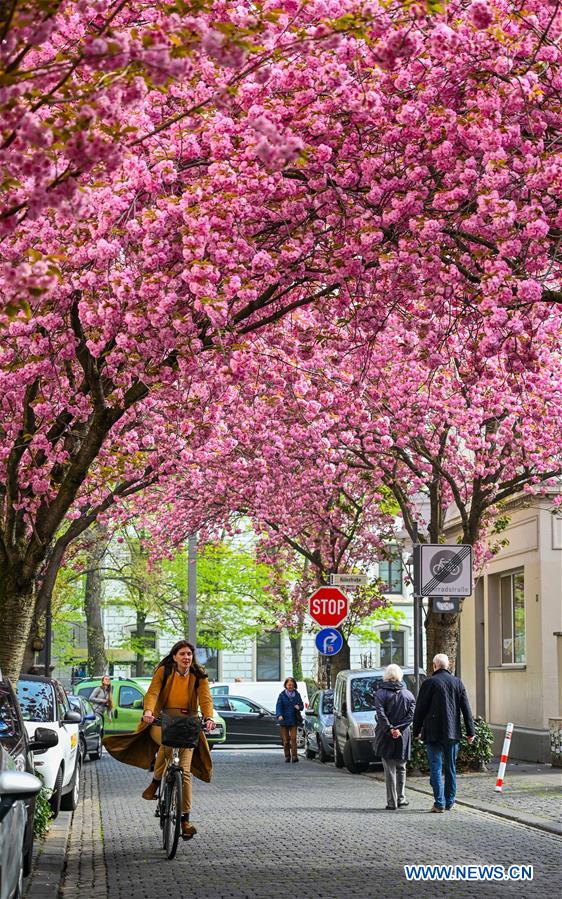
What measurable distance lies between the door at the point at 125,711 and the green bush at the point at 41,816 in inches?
927

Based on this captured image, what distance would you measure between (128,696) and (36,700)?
2117cm

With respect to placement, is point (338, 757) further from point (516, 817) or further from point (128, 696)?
point (516, 817)

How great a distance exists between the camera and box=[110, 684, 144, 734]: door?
38375 mm

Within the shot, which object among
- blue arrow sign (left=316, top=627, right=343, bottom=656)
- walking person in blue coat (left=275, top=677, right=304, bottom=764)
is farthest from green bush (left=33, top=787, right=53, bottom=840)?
walking person in blue coat (left=275, top=677, right=304, bottom=764)

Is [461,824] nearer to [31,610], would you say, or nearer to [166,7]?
[31,610]

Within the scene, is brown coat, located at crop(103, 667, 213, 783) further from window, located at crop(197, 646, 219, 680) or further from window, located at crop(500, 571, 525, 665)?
window, located at crop(197, 646, 219, 680)

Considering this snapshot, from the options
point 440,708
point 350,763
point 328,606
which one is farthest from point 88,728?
point 440,708

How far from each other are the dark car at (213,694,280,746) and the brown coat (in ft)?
102

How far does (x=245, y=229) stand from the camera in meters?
12.1

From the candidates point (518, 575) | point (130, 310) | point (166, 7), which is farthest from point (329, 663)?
point (166, 7)

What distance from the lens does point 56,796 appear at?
16.8 meters

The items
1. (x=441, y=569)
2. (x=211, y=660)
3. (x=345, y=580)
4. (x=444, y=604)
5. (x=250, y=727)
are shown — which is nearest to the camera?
(x=441, y=569)

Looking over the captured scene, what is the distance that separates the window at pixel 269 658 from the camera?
6656 cm

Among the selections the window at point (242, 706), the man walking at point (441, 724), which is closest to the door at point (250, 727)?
the window at point (242, 706)
